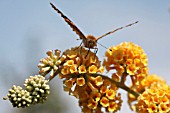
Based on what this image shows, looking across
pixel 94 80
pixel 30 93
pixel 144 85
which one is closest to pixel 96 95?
pixel 94 80

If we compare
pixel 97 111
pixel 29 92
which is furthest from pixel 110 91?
pixel 29 92

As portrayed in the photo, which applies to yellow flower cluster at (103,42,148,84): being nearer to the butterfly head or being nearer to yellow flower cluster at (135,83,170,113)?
yellow flower cluster at (135,83,170,113)

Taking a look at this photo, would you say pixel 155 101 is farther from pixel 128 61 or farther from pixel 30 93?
pixel 30 93

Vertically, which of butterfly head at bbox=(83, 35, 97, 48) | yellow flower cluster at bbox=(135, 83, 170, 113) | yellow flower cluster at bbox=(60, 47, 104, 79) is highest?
butterfly head at bbox=(83, 35, 97, 48)

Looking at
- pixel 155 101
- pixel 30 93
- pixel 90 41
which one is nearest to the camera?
pixel 30 93

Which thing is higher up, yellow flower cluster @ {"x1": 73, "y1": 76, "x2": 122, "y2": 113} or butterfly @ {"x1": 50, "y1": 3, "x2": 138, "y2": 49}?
butterfly @ {"x1": 50, "y1": 3, "x2": 138, "y2": 49}

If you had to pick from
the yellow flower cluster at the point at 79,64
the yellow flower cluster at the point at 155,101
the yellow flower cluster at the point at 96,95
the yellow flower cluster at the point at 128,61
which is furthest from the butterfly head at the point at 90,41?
the yellow flower cluster at the point at 155,101

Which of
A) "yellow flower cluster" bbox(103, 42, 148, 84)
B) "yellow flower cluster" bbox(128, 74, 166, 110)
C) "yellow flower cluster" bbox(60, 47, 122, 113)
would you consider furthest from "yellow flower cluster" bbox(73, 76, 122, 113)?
"yellow flower cluster" bbox(128, 74, 166, 110)

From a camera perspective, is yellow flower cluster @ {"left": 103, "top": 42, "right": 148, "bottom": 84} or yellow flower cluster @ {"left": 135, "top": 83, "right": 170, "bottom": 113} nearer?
yellow flower cluster @ {"left": 135, "top": 83, "right": 170, "bottom": 113}
